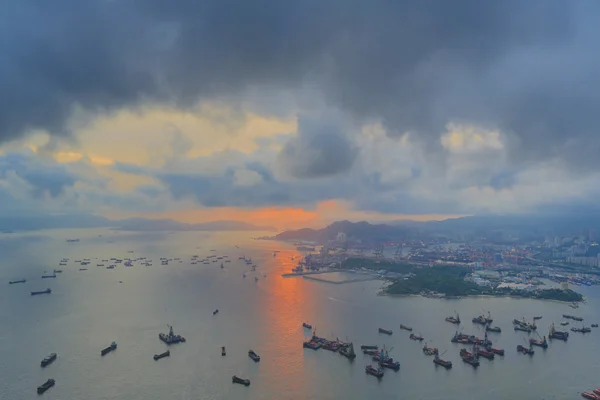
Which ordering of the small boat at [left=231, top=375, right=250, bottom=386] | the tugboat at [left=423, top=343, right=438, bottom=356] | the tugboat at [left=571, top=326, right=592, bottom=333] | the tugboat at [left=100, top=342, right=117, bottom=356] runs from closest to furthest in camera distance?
the small boat at [left=231, top=375, right=250, bottom=386] < the tugboat at [left=100, top=342, right=117, bottom=356] < the tugboat at [left=423, top=343, right=438, bottom=356] < the tugboat at [left=571, top=326, right=592, bottom=333]

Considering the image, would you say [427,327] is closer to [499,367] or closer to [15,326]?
[499,367]

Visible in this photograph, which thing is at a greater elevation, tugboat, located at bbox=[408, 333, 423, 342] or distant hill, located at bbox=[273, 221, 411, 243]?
distant hill, located at bbox=[273, 221, 411, 243]

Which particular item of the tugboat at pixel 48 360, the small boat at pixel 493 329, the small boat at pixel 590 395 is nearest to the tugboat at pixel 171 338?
the tugboat at pixel 48 360

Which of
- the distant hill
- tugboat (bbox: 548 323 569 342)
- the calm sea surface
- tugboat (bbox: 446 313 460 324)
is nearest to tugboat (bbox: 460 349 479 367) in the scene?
the calm sea surface

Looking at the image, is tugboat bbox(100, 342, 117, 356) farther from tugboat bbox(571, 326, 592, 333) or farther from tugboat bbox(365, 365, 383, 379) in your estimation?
tugboat bbox(571, 326, 592, 333)

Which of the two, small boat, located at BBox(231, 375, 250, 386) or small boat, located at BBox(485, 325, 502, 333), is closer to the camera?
small boat, located at BBox(231, 375, 250, 386)

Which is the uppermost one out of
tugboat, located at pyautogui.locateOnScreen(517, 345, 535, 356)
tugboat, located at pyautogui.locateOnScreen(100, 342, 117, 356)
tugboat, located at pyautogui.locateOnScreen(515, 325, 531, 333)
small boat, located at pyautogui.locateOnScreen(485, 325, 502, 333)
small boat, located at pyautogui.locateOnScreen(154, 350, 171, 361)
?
tugboat, located at pyautogui.locateOnScreen(100, 342, 117, 356)
